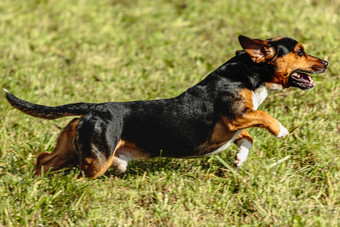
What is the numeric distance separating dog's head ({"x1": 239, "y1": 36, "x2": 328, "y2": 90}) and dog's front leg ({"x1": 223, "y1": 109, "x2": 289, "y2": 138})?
0.35 meters

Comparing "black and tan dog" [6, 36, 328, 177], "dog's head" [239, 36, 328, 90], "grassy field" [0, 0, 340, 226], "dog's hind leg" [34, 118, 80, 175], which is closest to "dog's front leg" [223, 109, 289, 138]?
"black and tan dog" [6, 36, 328, 177]

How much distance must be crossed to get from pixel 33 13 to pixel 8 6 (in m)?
0.50

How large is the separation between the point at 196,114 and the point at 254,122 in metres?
0.53

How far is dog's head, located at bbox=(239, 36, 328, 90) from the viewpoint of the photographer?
15.0 feet

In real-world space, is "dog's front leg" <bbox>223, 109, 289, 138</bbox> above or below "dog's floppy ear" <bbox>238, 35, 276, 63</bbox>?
below

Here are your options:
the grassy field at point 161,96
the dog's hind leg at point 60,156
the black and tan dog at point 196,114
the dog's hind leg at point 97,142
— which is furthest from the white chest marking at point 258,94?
the dog's hind leg at point 60,156

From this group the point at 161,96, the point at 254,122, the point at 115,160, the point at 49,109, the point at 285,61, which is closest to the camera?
the point at 254,122

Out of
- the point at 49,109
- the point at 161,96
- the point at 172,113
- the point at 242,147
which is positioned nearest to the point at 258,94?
the point at 242,147

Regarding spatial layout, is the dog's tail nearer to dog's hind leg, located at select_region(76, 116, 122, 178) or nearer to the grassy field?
dog's hind leg, located at select_region(76, 116, 122, 178)

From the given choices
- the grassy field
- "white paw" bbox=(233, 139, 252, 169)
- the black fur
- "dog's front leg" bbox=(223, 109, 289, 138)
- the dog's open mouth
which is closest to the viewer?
the grassy field

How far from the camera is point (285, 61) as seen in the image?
4656mm

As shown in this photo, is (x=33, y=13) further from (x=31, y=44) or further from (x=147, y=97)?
(x=147, y=97)

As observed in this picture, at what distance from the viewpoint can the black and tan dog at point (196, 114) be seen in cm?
459

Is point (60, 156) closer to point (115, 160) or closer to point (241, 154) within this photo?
point (115, 160)
